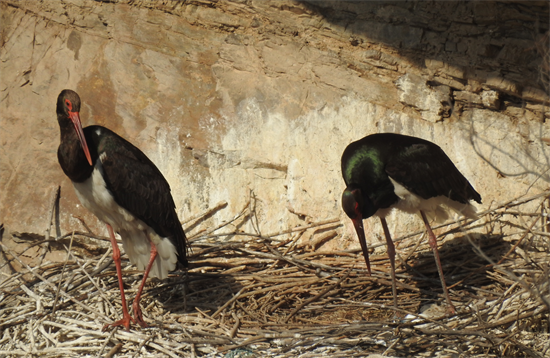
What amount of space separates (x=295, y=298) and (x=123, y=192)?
147 cm

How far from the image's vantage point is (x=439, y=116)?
18.1ft

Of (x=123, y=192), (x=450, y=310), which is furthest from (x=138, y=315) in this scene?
(x=450, y=310)

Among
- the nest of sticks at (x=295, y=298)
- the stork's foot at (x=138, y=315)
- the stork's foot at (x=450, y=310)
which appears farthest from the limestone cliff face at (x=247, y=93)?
the stork's foot at (x=138, y=315)

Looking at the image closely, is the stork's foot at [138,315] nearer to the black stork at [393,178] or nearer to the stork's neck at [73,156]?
the stork's neck at [73,156]

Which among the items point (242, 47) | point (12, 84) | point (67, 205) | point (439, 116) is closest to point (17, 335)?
point (67, 205)

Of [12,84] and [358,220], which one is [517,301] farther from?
[12,84]

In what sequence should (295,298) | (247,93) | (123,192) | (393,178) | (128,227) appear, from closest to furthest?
(123,192)
(393,178)
(128,227)
(295,298)
(247,93)

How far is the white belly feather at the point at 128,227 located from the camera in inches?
175

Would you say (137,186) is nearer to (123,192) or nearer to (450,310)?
(123,192)

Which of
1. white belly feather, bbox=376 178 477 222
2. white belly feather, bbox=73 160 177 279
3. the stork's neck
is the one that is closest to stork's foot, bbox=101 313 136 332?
white belly feather, bbox=73 160 177 279

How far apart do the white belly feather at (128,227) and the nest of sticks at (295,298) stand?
0.94 feet

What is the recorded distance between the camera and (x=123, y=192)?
178 inches

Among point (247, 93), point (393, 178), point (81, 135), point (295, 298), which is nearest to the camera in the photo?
point (81, 135)

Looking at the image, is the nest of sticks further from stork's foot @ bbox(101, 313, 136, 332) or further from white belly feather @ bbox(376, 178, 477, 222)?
white belly feather @ bbox(376, 178, 477, 222)
